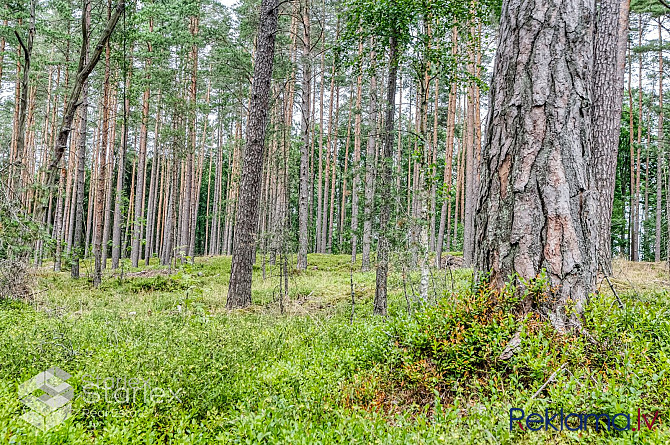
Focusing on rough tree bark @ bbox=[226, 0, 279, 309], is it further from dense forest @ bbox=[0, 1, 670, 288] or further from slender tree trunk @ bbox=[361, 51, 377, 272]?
slender tree trunk @ bbox=[361, 51, 377, 272]

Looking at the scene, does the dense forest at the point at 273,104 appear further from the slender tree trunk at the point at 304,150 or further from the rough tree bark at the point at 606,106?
the rough tree bark at the point at 606,106

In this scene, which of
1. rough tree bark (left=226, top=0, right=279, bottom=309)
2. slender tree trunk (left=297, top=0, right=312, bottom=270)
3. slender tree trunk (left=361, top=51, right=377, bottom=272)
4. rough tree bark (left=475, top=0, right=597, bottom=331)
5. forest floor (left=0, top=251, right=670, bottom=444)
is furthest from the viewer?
slender tree trunk (left=297, top=0, right=312, bottom=270)

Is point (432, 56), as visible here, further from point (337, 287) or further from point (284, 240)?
point (337, 287)

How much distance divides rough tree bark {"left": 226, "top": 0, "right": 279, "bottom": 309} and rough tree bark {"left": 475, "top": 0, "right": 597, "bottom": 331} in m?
5.14

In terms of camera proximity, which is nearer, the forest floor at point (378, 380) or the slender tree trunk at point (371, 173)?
the forest floor at point (378, 380)

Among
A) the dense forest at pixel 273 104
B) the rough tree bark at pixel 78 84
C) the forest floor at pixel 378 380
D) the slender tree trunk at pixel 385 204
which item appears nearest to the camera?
the forest floor at pixel 378 380

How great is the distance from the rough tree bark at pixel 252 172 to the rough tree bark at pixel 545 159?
5.14 meters

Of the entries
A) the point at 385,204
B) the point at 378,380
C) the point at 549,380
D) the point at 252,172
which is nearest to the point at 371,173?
the point at 385,204

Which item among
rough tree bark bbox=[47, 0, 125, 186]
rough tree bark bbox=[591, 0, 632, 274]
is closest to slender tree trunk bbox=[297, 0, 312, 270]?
rough tree bark bbox=[47, 0, 125, 186]

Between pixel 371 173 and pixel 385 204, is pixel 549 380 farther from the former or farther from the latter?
pixel 371 173

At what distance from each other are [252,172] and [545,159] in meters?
5.64

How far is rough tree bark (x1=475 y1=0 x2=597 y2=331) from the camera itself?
270 cm

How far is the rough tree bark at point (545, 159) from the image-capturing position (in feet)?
8.85

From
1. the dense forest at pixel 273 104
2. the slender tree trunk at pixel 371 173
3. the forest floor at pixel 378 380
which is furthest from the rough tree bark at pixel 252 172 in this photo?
the forest floor at pixel 378 380
